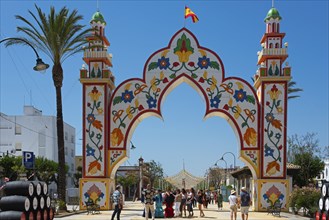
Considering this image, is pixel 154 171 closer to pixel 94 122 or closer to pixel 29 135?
pixel 29 135

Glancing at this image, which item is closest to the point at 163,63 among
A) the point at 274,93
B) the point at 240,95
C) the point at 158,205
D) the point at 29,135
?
the point at 240,95

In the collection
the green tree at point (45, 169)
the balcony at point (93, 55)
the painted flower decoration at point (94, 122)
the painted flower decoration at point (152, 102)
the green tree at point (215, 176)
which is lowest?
the green tree at point (215, 176)

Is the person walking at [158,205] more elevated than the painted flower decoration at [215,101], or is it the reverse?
the painted flower decoration at [215,101]

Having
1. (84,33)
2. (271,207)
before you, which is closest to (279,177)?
(271,207)

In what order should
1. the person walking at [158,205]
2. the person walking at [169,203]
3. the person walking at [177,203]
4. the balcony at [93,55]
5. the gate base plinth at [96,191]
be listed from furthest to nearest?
the balcony at [93,55] → the gate base plinth at [96,191] → the person walking at [177,203] → the person walking at [169,203] → the person walking at [158,205]

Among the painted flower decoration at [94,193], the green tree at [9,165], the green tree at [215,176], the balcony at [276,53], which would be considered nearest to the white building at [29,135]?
the green tree at [9,165]

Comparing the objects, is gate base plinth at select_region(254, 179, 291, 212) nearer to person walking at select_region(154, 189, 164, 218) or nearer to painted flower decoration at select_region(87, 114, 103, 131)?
person walking at select_region(154, 189, 164, 218)

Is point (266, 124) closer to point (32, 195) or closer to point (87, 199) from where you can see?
point (87, 199)

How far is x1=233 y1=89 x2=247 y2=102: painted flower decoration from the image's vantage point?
28.4 m

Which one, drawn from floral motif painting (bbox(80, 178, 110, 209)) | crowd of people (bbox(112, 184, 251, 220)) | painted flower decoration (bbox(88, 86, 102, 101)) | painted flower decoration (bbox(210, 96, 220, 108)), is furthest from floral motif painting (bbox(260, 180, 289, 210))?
painted flower decoration (bbox(88, 86, 102, 101))

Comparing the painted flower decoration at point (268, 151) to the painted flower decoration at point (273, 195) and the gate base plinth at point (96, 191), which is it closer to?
the painted flower decoration at point (273, 195)

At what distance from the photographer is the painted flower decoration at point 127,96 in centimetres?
2891

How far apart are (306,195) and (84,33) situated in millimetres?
15451

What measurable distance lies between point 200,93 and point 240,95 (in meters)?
2.50
